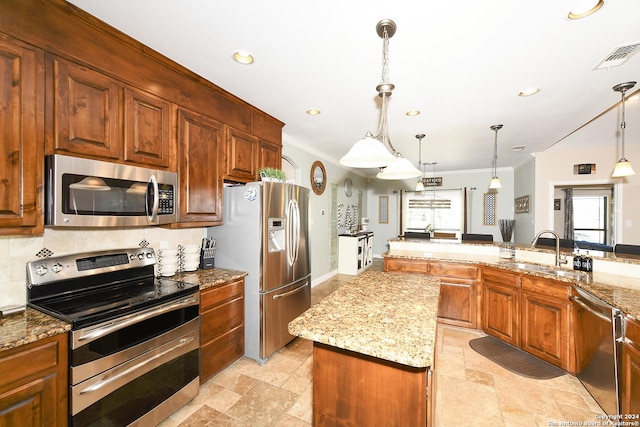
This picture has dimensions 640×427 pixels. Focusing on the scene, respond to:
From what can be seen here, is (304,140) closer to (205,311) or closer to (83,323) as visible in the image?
(205,311)

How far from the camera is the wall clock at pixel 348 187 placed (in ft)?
21.3

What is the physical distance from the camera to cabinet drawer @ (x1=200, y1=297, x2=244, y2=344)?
2146 mm

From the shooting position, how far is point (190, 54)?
1.96 metres

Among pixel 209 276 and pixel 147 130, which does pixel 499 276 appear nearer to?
pixel 209 276

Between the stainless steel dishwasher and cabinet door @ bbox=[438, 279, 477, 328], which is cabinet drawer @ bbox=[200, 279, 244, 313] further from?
the stainless steel dishwasher

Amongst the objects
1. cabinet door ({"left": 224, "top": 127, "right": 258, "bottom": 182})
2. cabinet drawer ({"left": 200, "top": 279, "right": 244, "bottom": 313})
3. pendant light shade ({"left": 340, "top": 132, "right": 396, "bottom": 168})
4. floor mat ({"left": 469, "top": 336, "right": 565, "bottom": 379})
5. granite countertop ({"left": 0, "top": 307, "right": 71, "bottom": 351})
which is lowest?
floor mat ({"left": 469, "top": 336, "right": 565, "bottom": 379})

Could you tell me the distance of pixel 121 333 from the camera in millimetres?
1511

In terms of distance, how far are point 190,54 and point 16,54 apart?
36.5 inches

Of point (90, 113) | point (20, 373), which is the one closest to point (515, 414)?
point (20, 373)

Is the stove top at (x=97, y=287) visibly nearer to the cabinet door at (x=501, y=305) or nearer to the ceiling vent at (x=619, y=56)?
the cabinet door at (x=501, y=305)

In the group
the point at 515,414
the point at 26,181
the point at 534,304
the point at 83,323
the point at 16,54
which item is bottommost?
the point at 515,414

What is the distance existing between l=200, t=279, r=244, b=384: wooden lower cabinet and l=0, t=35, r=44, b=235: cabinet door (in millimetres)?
1133

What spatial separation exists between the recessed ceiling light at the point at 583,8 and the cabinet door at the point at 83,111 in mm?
2782

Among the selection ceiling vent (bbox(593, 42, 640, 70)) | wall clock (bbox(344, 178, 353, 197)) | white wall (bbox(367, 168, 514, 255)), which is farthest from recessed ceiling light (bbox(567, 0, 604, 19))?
white wall (bbox(367, 168, 514, 255))
